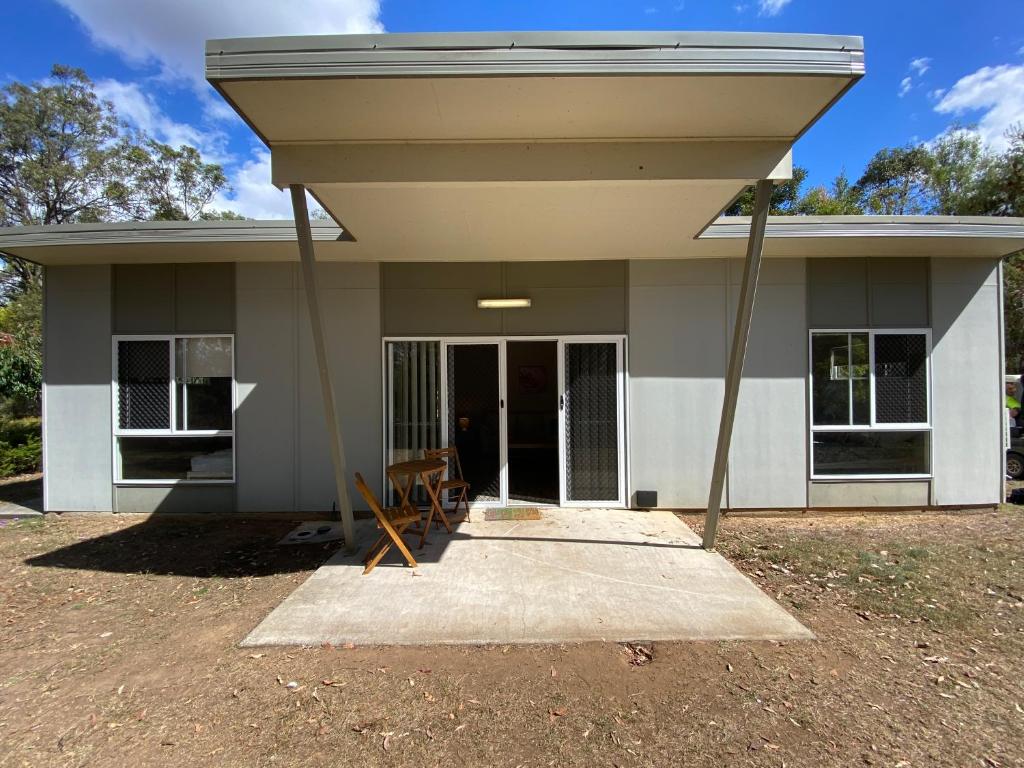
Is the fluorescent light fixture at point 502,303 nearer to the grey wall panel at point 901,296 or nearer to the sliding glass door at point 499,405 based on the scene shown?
the sliding glass door at point 499,405

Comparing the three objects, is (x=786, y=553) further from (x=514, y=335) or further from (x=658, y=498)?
(x=514, y=335)

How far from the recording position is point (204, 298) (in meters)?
5.83

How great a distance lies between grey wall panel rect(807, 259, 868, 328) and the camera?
5.76m

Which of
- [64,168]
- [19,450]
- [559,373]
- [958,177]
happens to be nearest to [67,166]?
[64,168]

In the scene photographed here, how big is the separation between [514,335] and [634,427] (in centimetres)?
182

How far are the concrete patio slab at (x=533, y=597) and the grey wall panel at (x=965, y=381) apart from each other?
3.67 meters

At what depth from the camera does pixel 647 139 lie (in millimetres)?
3430

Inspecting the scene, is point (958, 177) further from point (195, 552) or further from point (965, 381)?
point (195, 552)

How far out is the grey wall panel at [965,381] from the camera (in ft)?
19.0

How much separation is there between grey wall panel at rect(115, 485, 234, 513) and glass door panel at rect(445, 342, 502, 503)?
287cm

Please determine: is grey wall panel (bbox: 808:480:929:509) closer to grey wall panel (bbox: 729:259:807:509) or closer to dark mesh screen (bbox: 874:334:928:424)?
grey wall panel (bbox: 729:259:807:509)

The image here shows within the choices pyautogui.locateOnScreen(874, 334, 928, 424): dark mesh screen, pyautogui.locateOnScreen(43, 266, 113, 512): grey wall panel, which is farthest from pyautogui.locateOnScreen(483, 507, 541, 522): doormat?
pyautogui.locateOnScreen(43, 266, 113, 512): grey wall panel

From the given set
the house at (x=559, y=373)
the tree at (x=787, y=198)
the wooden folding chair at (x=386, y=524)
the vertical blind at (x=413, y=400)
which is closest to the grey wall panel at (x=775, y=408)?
the house at (x=559, y=373)

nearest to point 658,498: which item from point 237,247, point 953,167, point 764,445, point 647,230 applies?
point 764,445
